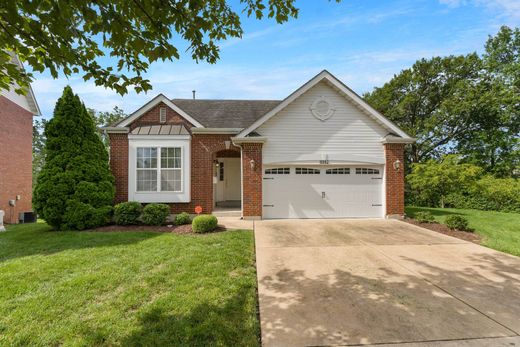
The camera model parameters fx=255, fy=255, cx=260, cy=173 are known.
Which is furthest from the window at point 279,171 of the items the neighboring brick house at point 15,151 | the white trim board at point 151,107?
the neighboring brick house at point 15,151

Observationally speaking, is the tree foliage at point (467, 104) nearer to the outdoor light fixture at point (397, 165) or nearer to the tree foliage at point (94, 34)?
the outdoor light fixture at point (397, 165)

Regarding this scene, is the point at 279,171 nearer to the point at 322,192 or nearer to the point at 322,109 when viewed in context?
the point at 322,192

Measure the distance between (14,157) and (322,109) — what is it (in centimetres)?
1673

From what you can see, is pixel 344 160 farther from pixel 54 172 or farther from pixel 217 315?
pixel 54 172

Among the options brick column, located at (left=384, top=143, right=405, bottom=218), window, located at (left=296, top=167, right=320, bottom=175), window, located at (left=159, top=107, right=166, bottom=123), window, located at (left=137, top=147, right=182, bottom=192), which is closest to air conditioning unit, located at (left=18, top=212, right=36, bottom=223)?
window, located at (left=137, top=147, right=182, bottom=192)

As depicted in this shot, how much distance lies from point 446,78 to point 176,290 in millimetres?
27721

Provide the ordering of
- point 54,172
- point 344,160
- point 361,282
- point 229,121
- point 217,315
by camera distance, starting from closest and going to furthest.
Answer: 1. point 217,315
2. point 361,282
3. point 54,172
4. point 344,160
5. point 229,121

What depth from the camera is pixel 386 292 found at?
395 cm

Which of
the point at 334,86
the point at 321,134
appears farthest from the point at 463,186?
the point at 334,86

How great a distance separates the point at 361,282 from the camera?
4.32 meters

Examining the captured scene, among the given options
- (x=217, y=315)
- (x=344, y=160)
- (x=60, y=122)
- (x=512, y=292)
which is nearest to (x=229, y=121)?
(x=344, y=160)

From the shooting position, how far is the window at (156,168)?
10.6 m

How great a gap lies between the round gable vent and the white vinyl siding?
0.13 m

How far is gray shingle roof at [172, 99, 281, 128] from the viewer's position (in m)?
11.8
